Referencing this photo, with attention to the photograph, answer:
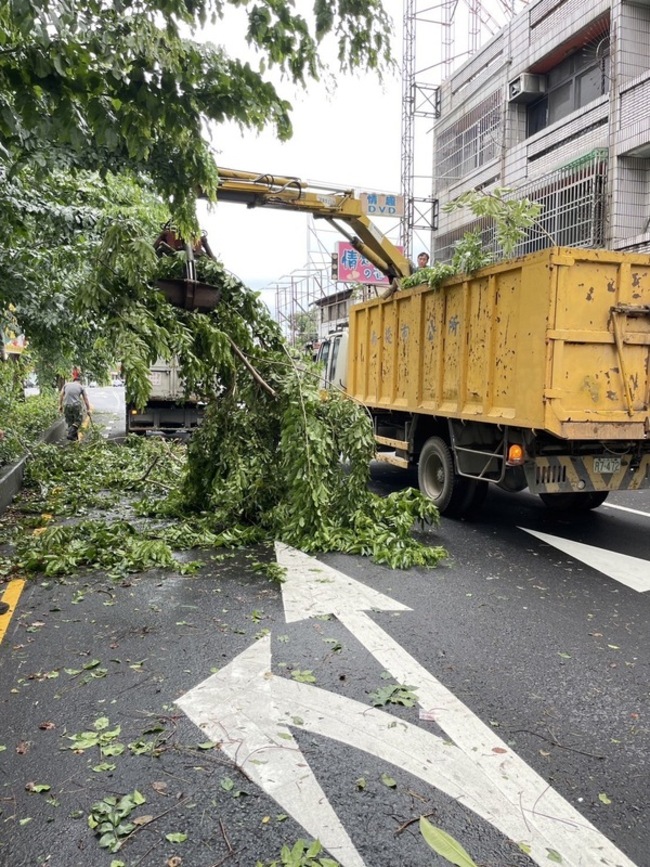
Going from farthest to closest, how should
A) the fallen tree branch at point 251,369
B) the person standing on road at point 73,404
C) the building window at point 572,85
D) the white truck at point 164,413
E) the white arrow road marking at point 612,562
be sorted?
the building window at point 572,85
the white truck at point 164,413
the person standing on road at point 73,404
the fallen tree branch at point 251,369
the white arrow road marking at point 612,562

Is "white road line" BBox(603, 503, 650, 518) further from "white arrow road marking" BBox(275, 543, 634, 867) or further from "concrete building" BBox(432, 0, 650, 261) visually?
"concrete building" BBox(432, 0, 650, 261)

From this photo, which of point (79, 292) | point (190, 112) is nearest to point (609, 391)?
point (190, 112)

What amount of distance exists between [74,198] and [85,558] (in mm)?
4861

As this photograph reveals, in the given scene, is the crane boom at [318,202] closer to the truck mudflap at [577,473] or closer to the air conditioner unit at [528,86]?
the truck mudflap at [577,473]

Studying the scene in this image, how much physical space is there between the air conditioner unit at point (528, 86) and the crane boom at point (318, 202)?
398 inches

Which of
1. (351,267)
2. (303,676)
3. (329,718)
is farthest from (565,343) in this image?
(351,267)

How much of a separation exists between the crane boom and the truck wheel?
12.0 ft

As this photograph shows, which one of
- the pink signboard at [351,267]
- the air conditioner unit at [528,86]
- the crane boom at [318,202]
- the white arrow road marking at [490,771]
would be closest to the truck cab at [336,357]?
the crane boom at [318,202]

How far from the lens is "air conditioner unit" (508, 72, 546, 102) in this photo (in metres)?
18.2

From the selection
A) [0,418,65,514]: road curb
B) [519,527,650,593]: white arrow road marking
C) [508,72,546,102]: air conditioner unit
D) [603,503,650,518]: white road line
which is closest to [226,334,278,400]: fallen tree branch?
[519,527,650,593]: white arrow road marking

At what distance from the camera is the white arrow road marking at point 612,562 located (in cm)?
563

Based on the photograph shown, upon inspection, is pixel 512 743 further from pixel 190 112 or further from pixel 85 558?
pixel 85 558

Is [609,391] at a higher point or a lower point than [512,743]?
higher

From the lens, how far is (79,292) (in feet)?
20.0
